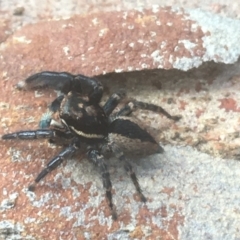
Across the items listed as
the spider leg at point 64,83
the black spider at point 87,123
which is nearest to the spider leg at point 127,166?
the black spider at point 87,123

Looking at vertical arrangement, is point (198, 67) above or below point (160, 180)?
above

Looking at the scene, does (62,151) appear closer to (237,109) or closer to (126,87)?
(126,87)

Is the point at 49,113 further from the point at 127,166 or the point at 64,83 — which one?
the point at 127,166

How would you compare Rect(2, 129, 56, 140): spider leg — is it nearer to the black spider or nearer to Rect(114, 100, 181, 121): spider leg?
the black spider

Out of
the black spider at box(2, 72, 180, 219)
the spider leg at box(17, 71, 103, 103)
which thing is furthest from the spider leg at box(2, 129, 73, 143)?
the spider leg at box(17, 71, 103, 103)

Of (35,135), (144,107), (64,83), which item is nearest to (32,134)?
(35,135)

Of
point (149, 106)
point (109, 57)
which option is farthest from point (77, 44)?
point (149, 106)
